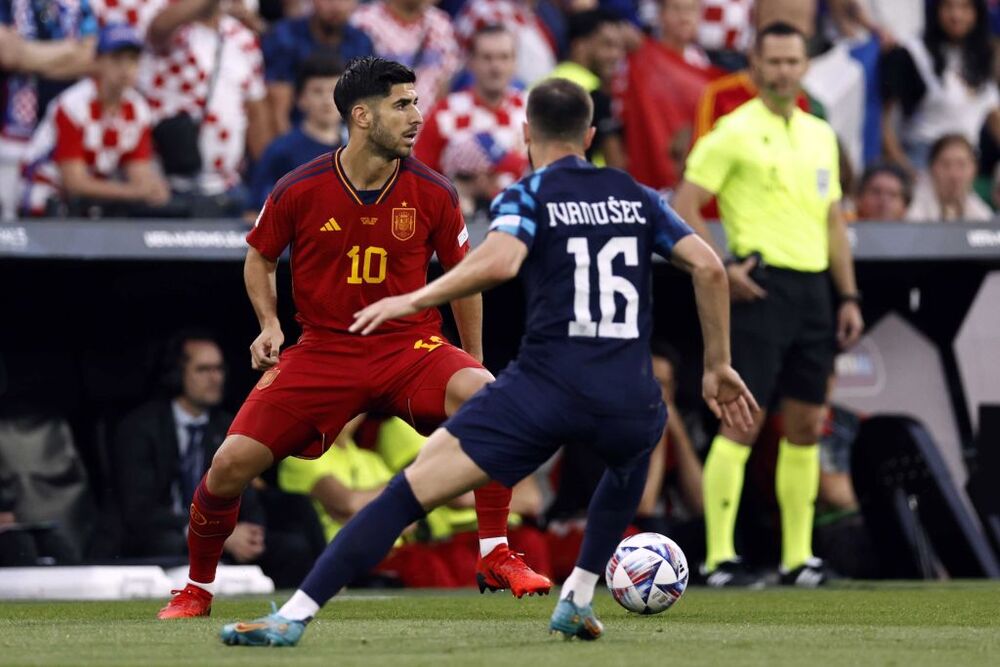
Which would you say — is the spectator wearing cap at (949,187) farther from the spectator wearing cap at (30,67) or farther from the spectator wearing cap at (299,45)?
the spectator wearing cap at (30,67)

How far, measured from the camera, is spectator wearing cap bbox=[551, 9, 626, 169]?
1188 centimetres

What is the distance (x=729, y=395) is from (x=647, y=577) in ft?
5.55

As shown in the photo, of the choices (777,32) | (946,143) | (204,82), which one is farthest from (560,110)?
(946,143)

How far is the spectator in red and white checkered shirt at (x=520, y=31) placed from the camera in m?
12.6

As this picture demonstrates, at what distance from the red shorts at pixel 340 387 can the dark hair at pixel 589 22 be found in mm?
4961

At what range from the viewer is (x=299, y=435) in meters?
7.35

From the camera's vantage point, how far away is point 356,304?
755 centimetres

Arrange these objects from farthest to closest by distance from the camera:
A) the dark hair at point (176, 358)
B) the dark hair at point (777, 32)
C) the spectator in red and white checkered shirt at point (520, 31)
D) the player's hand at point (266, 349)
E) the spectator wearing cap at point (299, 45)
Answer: the spectator in red and white checkered shirt at point (520, 31) → the spectator wearing cap at point (299, 45) → the dark hair at point (176, 358) → the dark hair at point (777, 32) → the player's hand at point (266, 349)

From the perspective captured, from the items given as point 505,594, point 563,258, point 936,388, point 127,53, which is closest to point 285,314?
point 127,53

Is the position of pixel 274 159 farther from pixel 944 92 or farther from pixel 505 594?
pixel 944 92

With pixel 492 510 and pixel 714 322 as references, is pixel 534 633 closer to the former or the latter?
pixel 492 510

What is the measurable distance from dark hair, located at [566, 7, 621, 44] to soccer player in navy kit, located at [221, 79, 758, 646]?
6108mm

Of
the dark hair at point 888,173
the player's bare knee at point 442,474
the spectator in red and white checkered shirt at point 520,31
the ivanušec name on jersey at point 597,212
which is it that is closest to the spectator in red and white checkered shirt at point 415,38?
the spectator in red and white checkered shirt at point 520,31

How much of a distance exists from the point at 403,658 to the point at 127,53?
588 cm
